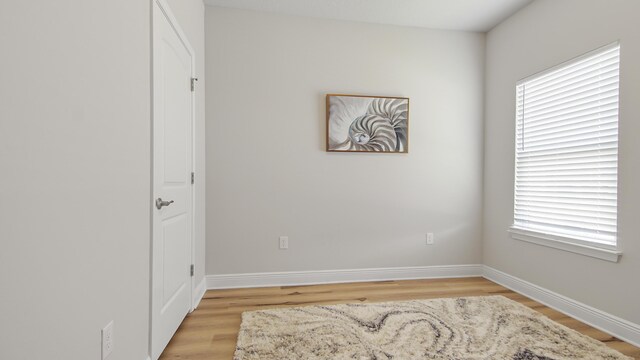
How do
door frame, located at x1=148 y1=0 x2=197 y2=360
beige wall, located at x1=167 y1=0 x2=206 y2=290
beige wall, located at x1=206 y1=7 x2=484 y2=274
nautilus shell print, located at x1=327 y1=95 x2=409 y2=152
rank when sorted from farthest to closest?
1. nautilus shell print, located at x1=327 y1=95 x2=409 y2=152
2. beige wall, located at x1=206 y1=7 x2=484 y2=274
3. beige wall, located at x1=167 y1=0 x2=206 y2=290
4. door frame, located at x1=148 y1=0 x2=197 y2=360

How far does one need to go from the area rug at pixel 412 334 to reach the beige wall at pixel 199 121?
81cm

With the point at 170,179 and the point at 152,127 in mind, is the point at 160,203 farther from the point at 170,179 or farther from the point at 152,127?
the point at 152,127

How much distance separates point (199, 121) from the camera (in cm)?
274

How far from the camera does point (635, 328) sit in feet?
6.51

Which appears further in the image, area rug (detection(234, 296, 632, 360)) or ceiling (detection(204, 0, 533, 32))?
ceiling (detection(204, 0, 533, 32))

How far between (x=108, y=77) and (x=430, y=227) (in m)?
3.10

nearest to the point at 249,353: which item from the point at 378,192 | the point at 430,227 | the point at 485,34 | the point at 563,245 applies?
the point at 378,192

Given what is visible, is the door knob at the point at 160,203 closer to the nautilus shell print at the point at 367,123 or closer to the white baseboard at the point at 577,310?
the nautilus shell print at the point at 367,123

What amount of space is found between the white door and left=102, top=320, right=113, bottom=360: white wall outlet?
40 cm

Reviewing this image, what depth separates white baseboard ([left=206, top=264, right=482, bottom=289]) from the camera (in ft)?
9.89

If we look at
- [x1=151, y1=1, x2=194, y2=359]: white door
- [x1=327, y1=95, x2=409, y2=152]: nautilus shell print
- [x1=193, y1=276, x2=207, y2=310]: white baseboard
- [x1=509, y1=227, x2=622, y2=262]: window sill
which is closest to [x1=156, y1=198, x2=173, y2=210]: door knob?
[x1=151, y1=1, x2=194, y2=359]: white door

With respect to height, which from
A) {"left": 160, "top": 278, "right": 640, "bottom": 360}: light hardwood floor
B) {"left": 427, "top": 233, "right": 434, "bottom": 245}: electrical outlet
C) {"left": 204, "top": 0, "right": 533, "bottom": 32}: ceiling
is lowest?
{"left": 160, "top": 278, "right": 640, "bottom": 360}: light hardwood floor

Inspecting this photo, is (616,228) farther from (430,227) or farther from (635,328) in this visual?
(430,227)

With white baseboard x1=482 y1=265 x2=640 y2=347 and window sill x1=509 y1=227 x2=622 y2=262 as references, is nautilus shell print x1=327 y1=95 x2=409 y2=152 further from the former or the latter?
white baseboard x1=482 y1=265 x2=640 y2=347
